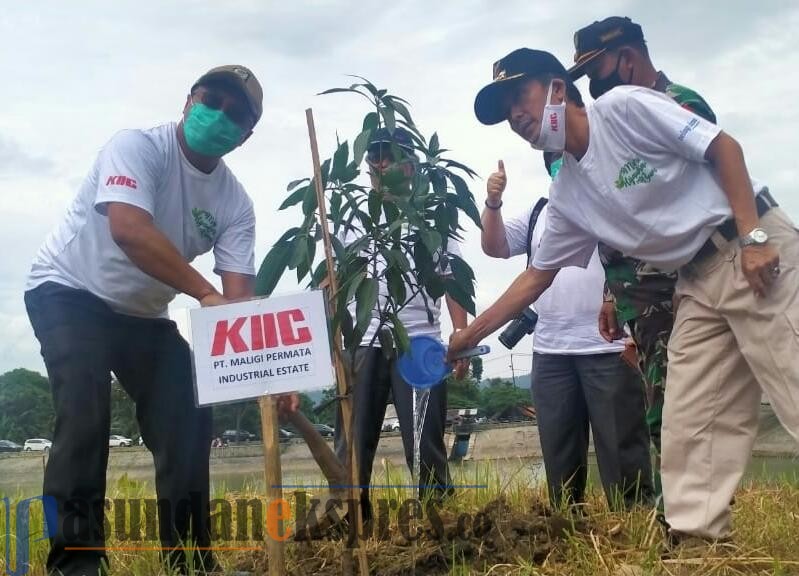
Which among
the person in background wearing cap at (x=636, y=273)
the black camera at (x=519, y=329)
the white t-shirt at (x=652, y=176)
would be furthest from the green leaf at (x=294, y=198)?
the black camera at (x=519, y=329)

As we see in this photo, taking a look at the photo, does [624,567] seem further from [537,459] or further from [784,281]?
[537,459]

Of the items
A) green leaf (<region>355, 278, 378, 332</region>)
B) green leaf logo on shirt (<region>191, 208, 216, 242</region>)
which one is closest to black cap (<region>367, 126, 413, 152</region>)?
green leaf (<region>355, 278, 378, 332</region>)

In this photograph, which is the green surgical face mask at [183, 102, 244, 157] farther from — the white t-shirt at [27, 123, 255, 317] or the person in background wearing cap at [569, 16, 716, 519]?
the person in background wearing cap at [569, 16, 716, 519]

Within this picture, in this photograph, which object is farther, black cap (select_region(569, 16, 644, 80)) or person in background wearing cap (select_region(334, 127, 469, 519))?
person in background wearing cap (select_region(334, 127, 469, 519))

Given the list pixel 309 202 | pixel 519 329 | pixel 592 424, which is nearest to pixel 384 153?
pixel 309 202

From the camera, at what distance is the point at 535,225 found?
3.52 m

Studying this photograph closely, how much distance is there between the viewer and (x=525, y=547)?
2.48 m

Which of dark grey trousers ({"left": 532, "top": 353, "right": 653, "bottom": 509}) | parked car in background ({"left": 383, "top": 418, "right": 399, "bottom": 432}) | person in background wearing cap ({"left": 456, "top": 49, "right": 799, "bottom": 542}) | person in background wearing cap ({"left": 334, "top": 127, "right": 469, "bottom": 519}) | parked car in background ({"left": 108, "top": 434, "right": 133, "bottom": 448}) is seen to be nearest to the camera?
person in background wearing cap ({"left": 456, "top": 49, "right": 799, "bottom": 542})

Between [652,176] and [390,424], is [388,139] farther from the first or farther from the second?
[390,424]

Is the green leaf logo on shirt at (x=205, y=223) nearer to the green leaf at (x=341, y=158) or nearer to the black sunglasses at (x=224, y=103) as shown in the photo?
the black sunglasses at (x=224, y=103)

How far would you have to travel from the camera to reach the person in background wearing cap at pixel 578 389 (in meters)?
3.15

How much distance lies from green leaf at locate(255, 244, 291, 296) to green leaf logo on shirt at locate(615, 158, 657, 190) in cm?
98

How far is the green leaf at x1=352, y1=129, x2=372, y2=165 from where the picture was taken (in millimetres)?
2205

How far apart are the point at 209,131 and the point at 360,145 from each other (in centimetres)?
65
